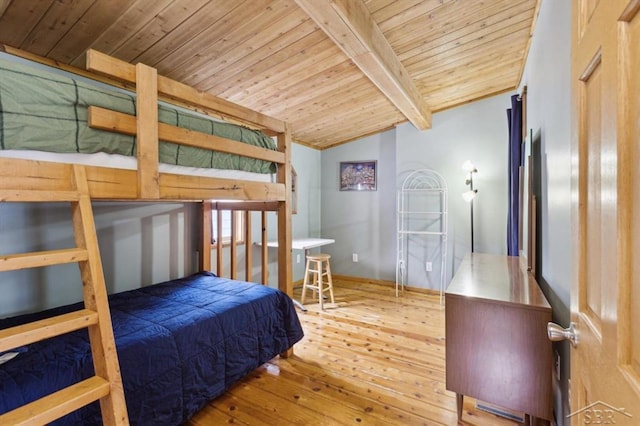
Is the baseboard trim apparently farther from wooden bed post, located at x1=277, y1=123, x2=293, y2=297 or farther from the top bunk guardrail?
the top bunk guardrail

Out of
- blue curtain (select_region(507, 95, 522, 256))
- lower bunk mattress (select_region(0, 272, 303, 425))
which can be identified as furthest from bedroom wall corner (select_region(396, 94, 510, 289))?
lower bunk mattress (select_region(0, 272, 303, 425))

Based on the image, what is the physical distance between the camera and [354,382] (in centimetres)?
213

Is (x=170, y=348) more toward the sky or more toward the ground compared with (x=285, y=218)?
more toward the ground

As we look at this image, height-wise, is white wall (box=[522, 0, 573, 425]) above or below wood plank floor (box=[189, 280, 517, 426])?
above

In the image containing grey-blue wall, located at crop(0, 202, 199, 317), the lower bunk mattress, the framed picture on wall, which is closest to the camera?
the lower bunk mattress

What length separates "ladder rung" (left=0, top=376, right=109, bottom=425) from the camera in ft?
2.91

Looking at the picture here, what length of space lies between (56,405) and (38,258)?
476mm

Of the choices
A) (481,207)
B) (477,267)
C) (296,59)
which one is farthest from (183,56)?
(481,207)

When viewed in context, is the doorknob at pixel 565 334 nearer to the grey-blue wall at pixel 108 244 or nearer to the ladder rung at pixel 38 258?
the ladder rung at pixel 38 258

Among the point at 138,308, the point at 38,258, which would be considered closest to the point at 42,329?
the point at 38,258

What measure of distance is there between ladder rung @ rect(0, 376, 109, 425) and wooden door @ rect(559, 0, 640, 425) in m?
1.42

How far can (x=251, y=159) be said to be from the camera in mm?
2121

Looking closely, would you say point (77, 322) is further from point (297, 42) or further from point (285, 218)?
point (297, 42)

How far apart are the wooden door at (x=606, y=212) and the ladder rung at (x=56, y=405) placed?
1422 mm
